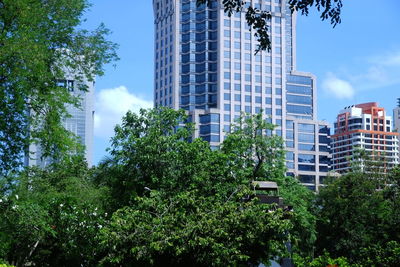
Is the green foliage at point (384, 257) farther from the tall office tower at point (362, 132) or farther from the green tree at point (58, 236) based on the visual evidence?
the tall office tower at point (362, 132)

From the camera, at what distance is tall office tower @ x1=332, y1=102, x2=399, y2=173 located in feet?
616

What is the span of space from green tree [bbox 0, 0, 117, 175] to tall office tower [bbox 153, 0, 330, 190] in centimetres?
10370

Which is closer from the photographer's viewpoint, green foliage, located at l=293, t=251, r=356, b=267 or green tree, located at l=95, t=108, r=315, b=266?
green tree, located at l=95, t=108, r=315, b=266

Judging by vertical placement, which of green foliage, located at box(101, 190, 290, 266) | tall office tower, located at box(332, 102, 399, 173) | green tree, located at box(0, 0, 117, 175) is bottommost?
green foliage, located at box(101, 190, 290, 266)

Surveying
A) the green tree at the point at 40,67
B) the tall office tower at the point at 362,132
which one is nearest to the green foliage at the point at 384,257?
the green tree at the point at 40,67

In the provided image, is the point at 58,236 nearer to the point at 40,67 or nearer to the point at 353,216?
the point at 40,67

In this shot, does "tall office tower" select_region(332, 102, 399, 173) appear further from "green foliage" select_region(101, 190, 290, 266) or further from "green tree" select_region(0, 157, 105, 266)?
"green foliage" select_region(101, 190, 290, 266)

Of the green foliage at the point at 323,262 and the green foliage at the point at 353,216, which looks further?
the green foliage at the point at 353,216

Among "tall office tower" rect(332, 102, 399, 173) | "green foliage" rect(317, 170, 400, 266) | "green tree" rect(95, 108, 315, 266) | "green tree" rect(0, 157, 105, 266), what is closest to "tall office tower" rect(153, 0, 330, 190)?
"tall office tower" rect(332, 102, 399, 173)

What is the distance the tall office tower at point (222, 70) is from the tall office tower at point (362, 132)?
187 feet

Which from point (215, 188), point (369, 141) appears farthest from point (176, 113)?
point (369, 141)

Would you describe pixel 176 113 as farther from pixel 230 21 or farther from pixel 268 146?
pixel 230 21

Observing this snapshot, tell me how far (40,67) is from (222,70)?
110197 millimetres

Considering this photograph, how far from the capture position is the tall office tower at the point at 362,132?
616 feet
